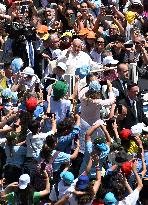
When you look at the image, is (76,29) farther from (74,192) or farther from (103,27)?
(74,192)

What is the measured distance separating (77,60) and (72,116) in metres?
1.94

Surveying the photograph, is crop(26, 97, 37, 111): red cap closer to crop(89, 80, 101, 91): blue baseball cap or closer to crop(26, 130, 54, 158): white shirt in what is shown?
crop(26, 130, 54, 158): white shirt

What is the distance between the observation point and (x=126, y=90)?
9234 mm

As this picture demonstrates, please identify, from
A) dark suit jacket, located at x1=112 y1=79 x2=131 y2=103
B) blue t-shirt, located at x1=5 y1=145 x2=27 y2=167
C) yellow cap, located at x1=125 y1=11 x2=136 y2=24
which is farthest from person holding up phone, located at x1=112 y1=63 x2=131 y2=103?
yellow cap, located at x1=125 y1=11 x2=136 y2=24

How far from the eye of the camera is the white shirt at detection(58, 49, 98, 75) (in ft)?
33.3

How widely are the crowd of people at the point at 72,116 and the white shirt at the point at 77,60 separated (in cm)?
2

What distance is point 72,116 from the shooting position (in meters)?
8.54

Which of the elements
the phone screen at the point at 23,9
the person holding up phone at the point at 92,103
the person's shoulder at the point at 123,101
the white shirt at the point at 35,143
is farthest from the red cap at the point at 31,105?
the phone screen at the point at 23,9

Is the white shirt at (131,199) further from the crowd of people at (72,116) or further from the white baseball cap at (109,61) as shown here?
the white baseball cap at (109,61)

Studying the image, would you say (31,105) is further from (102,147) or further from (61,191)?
(61,191)

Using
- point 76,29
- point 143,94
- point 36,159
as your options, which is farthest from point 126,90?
point 76,29

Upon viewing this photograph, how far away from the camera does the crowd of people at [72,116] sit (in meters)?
7.44

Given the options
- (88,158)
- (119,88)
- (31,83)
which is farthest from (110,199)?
(31,83)

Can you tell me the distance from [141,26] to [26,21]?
2362 mm
